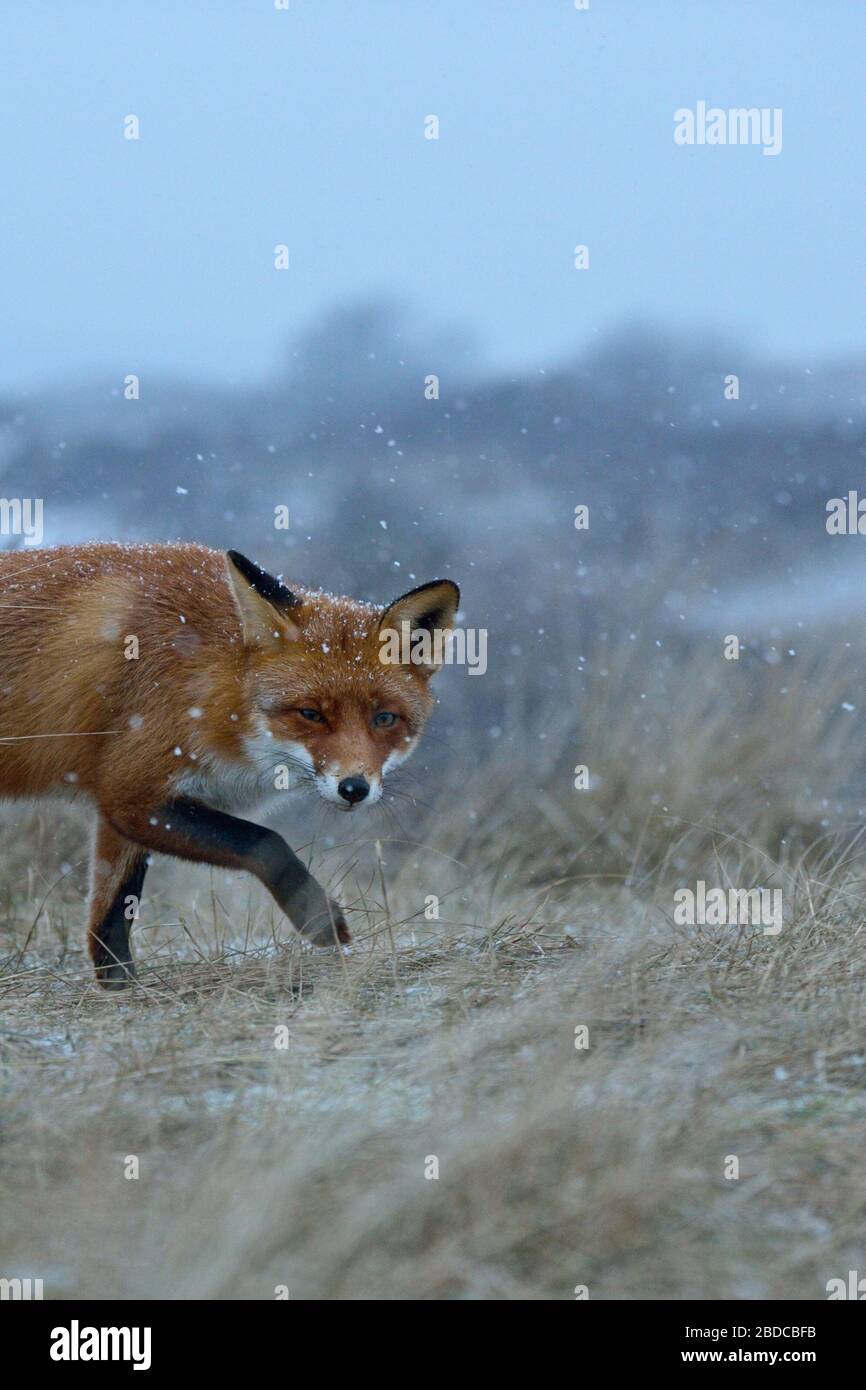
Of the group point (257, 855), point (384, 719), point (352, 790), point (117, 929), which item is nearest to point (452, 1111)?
point (352, 790)

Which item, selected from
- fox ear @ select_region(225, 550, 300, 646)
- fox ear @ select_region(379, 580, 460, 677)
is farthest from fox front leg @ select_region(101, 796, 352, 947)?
fox ear @ select_region(379, 580, 460, 677)

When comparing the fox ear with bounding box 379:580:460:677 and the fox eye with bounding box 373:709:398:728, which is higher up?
the fox ear with bounding box 379:580:460:677

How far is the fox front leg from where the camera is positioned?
4.25 m

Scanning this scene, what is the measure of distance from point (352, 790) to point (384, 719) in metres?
0.41

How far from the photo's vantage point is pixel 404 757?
4574mm

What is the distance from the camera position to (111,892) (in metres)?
4.80

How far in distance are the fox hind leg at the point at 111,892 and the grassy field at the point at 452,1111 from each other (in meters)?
0.27

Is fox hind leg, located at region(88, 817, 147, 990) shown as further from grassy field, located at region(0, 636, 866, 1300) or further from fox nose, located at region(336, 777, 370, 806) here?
fox nose, located at region(336, 777, 370, 806)


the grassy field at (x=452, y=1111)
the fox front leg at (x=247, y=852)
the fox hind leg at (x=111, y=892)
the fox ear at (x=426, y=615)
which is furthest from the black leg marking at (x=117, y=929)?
the fox ear at (x=426, y=615)

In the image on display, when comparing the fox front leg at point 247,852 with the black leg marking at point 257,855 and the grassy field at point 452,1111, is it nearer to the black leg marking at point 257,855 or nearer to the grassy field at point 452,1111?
the black leg marking at point 257,855

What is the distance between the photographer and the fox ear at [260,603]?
14.0 ft

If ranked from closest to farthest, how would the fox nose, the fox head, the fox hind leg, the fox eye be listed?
the fox nose, the fox head, the fox eye, the fox hind leg

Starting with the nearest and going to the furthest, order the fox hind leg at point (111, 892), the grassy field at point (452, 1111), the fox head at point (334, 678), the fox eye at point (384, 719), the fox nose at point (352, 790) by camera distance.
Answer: the grassy field at point (452, 1111) < the fox nose at point (352, 790) < the fox head at point (334, 678) < the fox eye at point (384, 719) < the fox hind leg at point (111, 892)

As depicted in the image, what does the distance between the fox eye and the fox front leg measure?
0.51 m
